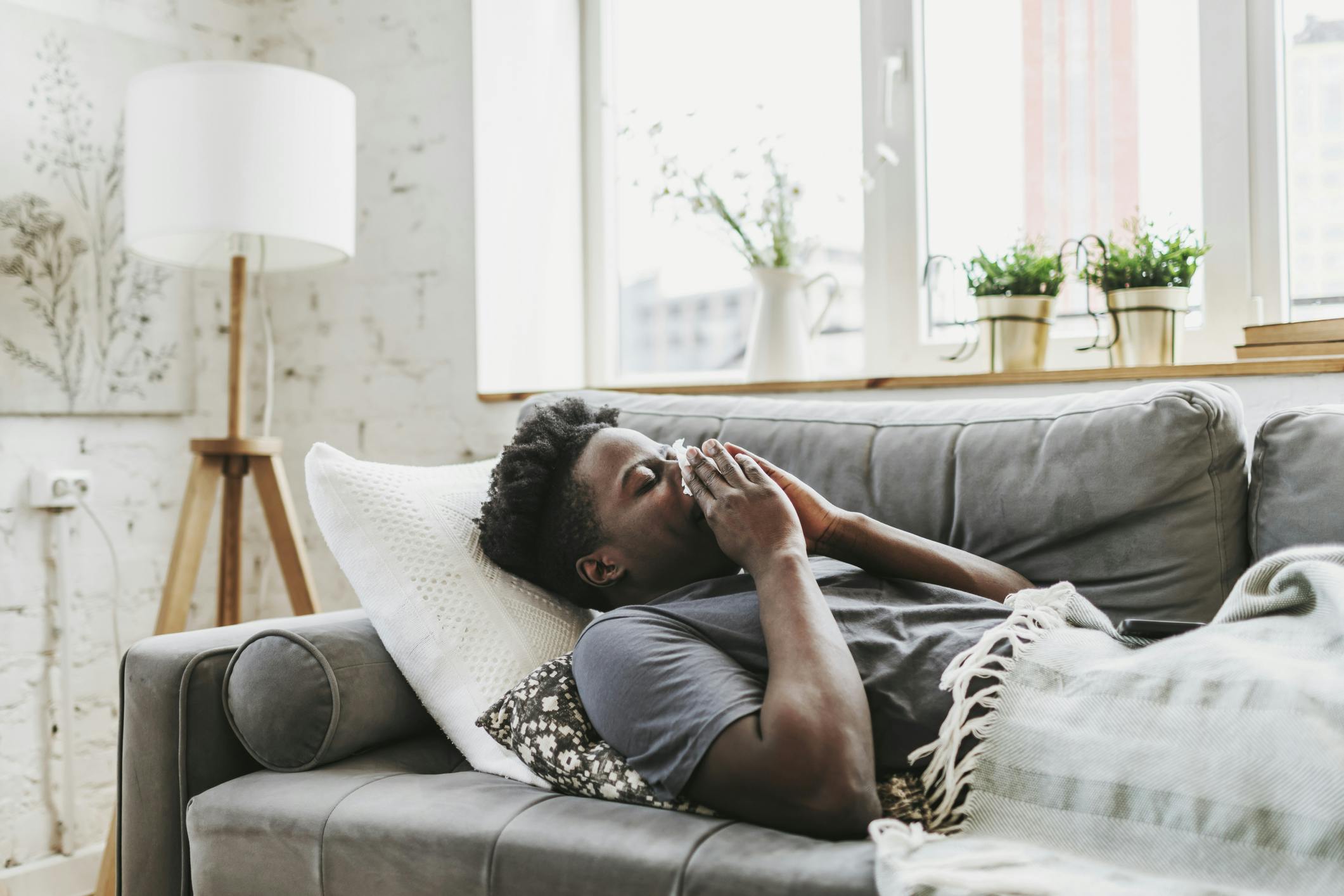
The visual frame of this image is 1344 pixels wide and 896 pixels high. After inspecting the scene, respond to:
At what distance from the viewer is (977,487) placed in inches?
58.4

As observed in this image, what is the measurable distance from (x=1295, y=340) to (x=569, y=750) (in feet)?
4.67

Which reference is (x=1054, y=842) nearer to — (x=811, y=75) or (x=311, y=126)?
(x=311, y=126)

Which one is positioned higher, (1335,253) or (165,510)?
(1335,253)

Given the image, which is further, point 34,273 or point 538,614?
point 34,273

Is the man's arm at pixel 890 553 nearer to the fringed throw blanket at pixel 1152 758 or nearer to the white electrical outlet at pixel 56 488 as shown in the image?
the fringed throw blanket at pixel 1152 758

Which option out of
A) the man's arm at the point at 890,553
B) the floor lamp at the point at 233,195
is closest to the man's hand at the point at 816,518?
the man's arm at the point at 890,553

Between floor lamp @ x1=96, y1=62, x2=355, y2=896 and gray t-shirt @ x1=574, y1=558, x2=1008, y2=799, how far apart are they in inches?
48.2

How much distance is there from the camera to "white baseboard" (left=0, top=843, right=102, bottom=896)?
2174 millimetres

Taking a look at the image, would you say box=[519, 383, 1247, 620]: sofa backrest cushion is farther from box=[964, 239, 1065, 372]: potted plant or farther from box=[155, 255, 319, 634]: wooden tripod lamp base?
box=[155, 255, 319, 634]: wooden tripod lamp base

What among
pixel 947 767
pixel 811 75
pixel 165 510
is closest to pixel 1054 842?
pixel 947 767

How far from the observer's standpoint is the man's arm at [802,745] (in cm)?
94

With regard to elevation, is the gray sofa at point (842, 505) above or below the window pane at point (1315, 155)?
below

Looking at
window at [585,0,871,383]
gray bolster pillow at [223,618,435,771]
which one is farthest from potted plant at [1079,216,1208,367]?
gray bolster pillow at [223,618,435,771]

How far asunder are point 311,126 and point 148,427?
0.92 metres
